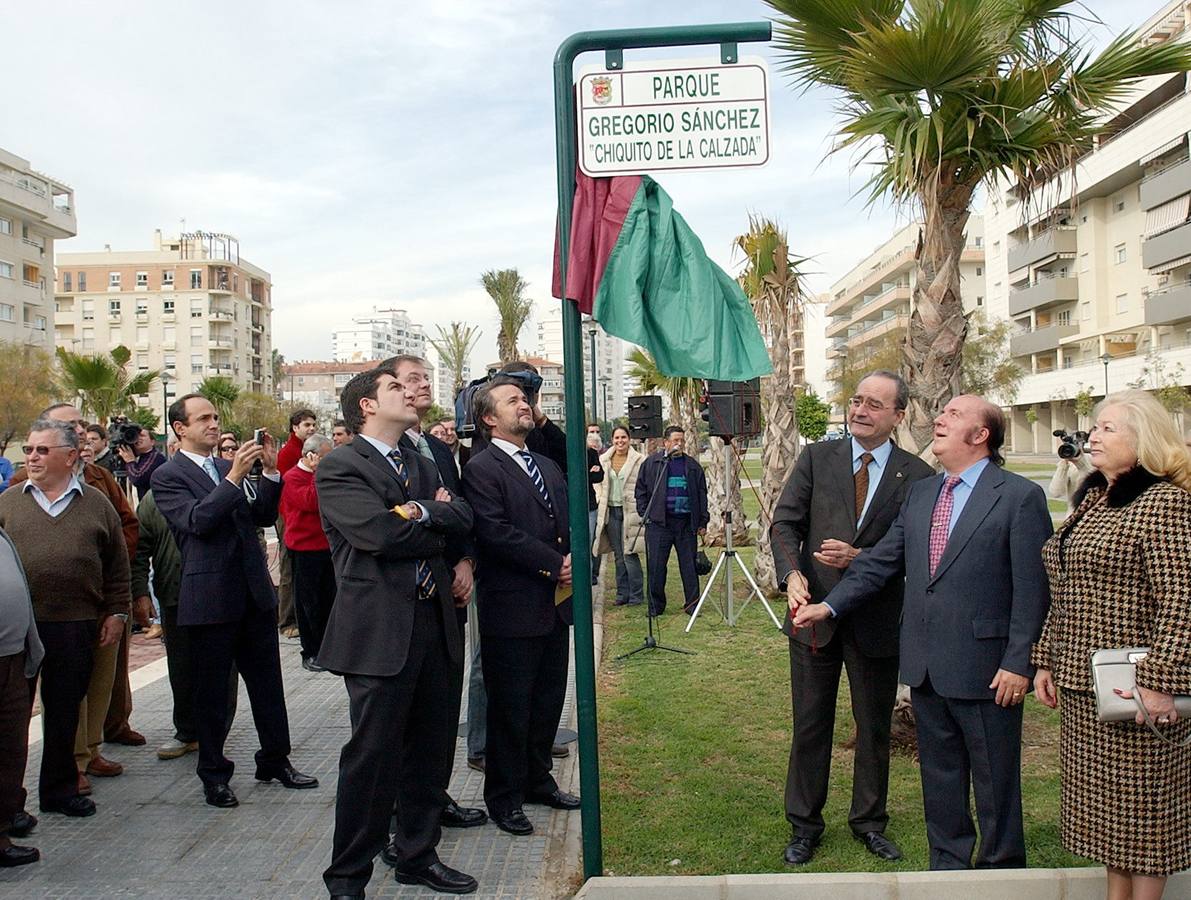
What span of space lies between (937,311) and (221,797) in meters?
5.13

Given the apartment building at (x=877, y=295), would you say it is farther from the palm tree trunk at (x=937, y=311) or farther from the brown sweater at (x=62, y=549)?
the brown sweater at (x=62, y=549)

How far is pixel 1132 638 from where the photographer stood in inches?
140

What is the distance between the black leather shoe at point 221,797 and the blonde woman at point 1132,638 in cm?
409

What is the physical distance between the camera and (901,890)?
373 cm

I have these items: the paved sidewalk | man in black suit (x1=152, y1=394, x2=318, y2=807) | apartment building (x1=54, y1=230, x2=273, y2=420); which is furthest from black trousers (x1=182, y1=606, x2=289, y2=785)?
apartment building (x1=54, y1=230, x2=273, y2=420)

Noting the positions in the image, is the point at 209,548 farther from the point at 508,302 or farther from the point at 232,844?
the point at 508,302

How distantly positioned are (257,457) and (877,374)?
10.6 feet

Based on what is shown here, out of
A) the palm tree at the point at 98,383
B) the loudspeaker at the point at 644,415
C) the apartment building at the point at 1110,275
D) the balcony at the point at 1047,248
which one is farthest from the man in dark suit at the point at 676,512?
the balcony at the point at 1047,248

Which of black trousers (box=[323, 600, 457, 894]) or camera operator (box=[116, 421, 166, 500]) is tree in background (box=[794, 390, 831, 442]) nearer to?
camera operator (box=[116, 421, 166, 500])

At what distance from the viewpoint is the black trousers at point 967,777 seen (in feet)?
13.3

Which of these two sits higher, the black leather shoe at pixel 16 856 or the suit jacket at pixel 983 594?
the suit jacket at pixel 983 594

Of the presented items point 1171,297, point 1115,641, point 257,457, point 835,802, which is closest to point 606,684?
point 835,802

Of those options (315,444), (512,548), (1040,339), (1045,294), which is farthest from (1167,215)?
(512,548)

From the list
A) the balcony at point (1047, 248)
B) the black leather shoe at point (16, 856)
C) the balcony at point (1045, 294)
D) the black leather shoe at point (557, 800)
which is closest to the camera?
the black leather shoe at point (16, 856)
